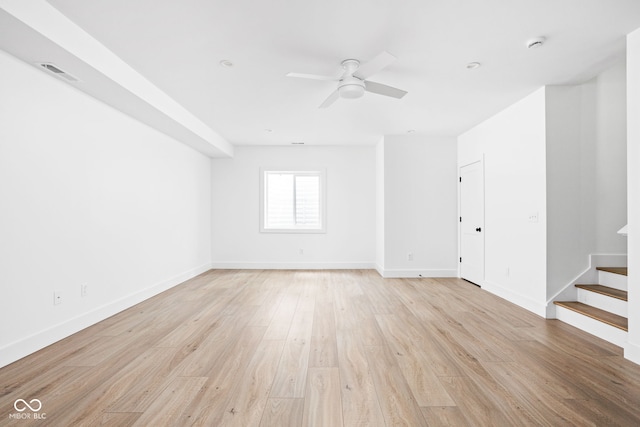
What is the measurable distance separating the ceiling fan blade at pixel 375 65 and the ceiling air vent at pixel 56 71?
8.26ft

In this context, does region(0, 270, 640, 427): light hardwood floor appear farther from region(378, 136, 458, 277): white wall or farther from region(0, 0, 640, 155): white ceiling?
region(0, 0, 640, 155): white ceiling

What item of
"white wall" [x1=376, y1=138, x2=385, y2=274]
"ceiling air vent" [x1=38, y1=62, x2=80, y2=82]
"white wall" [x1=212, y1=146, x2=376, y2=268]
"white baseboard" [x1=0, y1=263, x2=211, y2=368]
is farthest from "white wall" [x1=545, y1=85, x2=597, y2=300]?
"white baseboard" [x1=0, y1=263, x2=211, y2=368]

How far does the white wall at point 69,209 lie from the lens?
7.80ft

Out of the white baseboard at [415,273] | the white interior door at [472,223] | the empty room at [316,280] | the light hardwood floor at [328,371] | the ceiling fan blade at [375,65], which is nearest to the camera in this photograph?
the light hardwood floor at [328,371]

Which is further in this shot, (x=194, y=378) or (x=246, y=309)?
(x=246, y=309)

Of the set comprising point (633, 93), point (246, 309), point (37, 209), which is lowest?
point (246, 309)

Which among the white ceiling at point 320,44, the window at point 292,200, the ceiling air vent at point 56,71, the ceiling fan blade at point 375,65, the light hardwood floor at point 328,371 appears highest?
the white ceiling at point 320,44

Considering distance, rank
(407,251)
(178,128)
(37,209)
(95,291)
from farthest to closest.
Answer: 1. (407,251)
2. (178,128)
3. (95,291)
4. (37,209)

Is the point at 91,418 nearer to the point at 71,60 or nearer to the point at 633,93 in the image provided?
the point at 71,60

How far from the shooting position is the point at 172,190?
4945 mm

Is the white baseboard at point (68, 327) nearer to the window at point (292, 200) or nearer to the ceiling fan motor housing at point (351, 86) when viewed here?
the window at point (292, 200)

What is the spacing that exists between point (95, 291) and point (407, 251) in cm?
459

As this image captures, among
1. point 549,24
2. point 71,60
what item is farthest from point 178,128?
point 549,24

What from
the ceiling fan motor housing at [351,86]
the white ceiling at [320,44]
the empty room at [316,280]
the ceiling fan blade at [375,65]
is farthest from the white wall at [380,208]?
the ceiling fan blade at [375,65]
